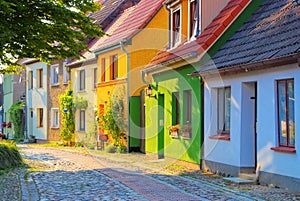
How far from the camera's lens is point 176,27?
20.7 m

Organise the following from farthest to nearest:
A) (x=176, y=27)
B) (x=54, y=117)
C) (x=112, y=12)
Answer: (x=54, y=117), (x=112, y=12), (x=176, y=27)

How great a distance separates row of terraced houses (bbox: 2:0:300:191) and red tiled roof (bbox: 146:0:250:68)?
31mm

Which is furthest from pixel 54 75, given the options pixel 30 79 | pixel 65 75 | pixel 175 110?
pixel 175 110

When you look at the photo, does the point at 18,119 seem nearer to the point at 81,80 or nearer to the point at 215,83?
the point at 81,80

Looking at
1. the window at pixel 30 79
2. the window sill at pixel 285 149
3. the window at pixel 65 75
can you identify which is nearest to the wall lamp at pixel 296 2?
the window sill at pixel 285 149

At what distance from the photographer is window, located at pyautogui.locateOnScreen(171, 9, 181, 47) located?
2041 centimetres

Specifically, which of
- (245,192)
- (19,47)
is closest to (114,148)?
(19,47)

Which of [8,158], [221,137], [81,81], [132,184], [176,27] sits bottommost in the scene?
[132,184]

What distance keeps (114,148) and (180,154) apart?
8.04 m

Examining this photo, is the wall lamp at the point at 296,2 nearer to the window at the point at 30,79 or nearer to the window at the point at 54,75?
the window at the point at 54,75

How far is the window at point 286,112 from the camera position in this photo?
12430 mm

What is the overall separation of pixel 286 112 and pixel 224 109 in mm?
3509

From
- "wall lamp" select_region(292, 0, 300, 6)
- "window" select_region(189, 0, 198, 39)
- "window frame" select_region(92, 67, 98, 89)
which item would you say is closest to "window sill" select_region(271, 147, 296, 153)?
"wall lamp" select_region(292, 0, 300, 6)

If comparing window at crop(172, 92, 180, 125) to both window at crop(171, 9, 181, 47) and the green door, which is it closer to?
the green door
